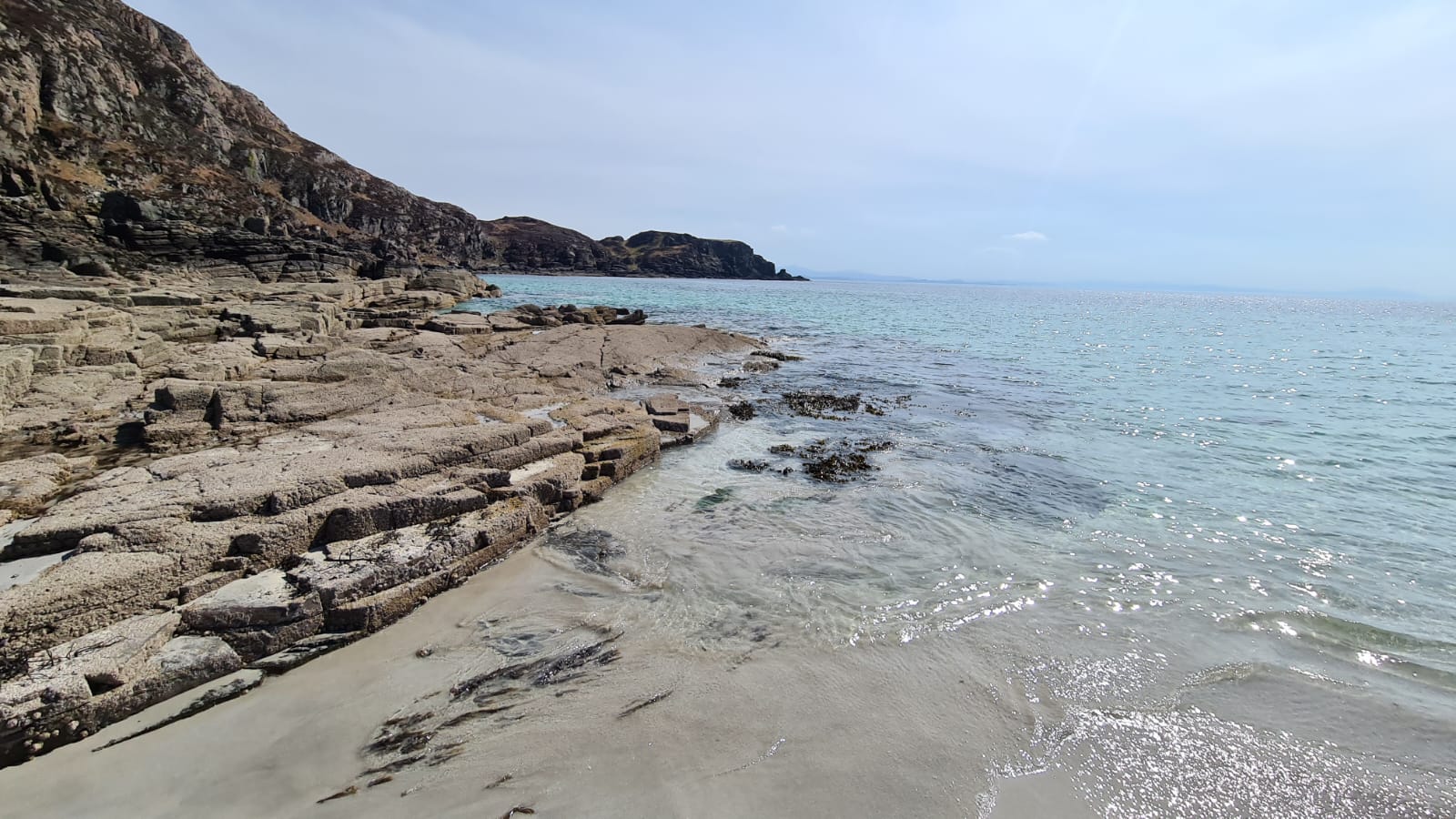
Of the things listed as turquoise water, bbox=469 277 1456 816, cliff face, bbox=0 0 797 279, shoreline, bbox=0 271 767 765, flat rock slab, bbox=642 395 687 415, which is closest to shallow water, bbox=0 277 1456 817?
turquoise water, bbox=469 277 1456 816

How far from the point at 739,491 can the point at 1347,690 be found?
19.9ft

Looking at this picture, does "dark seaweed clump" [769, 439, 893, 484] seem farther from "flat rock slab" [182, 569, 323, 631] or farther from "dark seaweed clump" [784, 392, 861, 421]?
"flat rock slab" [182, 569, 323, 631]

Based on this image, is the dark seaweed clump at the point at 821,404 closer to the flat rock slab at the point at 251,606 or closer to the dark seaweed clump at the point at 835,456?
the dark seaweed clump at the point at 835,456

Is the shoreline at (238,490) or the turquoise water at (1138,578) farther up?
the shoreline at (238,490)

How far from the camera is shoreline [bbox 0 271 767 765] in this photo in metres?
3.92

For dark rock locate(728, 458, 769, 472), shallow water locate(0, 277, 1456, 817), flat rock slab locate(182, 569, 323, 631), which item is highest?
flat rock slab locate(182, 569, 323, 631)

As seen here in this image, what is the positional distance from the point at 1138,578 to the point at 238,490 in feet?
29.0

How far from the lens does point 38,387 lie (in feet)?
29.0

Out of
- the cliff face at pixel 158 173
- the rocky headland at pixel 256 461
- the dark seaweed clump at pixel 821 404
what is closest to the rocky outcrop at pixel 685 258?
the cliff face at pixel 158 173

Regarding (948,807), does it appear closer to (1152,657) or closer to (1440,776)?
(1152,657)

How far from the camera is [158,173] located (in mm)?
55688

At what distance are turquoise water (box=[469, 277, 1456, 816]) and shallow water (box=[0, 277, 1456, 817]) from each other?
3cm

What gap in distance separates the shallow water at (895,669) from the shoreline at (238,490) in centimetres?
38

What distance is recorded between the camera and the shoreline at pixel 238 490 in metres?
3.92
